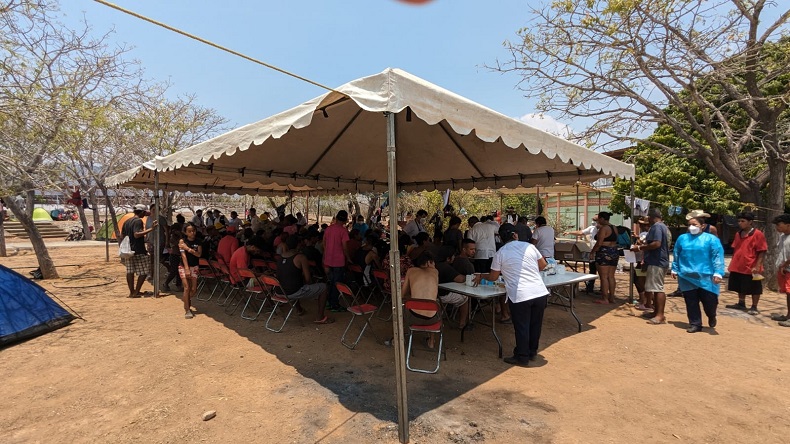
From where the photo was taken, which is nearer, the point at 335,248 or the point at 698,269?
the point at 698,269

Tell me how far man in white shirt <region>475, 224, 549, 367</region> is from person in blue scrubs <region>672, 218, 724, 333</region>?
2516mm

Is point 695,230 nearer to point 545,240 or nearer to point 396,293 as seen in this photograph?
point 545,240

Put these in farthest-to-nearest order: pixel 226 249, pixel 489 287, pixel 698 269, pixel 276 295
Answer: pixel 226 249, pixel 276 295, pixel 698 269, pixel 489 287

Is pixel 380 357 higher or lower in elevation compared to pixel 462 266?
lower

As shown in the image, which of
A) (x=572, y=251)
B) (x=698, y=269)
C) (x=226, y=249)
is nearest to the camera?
(x=698, y=269)

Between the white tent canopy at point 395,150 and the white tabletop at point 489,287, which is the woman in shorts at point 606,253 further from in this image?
the white tabletop at point 489,287

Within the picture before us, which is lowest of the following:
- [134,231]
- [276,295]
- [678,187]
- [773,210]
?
[276,295]

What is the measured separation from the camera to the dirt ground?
9.35 ft

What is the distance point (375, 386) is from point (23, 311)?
15.2ft

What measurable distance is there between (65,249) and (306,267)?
52.5 ft

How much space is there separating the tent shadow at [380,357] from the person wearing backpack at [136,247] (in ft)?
6.43

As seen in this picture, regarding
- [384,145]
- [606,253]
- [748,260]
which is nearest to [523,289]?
[606,253]

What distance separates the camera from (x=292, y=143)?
232 inches

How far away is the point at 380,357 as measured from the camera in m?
4.25
